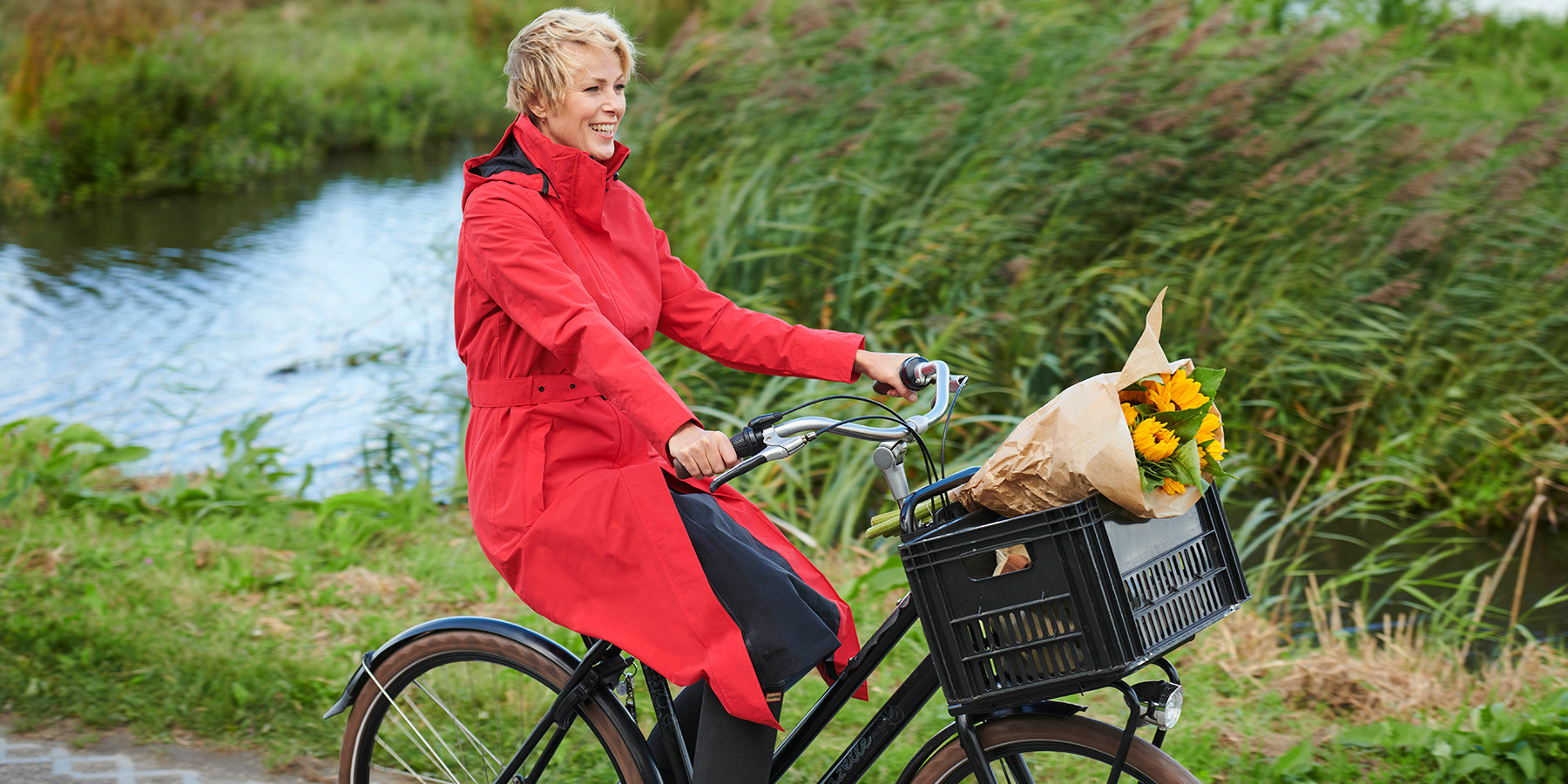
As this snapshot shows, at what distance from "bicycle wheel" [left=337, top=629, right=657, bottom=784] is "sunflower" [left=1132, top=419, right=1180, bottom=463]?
3.34ft

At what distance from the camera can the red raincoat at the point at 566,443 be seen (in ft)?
6.48

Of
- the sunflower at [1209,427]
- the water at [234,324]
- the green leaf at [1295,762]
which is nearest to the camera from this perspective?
the sunflower at [1209,427]

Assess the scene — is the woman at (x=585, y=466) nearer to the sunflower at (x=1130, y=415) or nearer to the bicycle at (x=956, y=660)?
the bicycle at (x=956, y=660)

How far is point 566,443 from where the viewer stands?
2.04 meters

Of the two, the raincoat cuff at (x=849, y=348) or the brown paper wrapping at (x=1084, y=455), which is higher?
the raincoat cuff at (x=849, y=348)

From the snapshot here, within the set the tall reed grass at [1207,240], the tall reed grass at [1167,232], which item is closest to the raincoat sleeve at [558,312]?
the tall reed grass at [1167,232]

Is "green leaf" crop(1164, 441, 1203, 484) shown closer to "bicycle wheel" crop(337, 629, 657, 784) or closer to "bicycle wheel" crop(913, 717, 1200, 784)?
"bicycle wheel" crop(913, 717, 1200, 784)

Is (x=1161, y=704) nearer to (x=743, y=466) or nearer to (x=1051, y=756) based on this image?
(x=1051, y=756)

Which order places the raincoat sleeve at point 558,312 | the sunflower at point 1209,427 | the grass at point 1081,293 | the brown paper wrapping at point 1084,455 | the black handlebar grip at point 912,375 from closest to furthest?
1. the brown paper wrapping at point 1084,455
2. the sunflower at point 1209,427
3. the raincoat sleeve at point 558,312
4. the black handlebar grip at point 912,375
5. the grass at point 1081,293

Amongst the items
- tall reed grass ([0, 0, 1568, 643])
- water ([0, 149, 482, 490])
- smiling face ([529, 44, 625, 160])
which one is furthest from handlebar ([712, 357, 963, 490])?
water ([0, 149, 482, 490])

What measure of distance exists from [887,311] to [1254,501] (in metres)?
1.69

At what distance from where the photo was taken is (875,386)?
2188 mm

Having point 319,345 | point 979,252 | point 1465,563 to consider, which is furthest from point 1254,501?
point 319,345

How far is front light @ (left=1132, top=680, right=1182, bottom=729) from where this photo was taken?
1.79 metres
